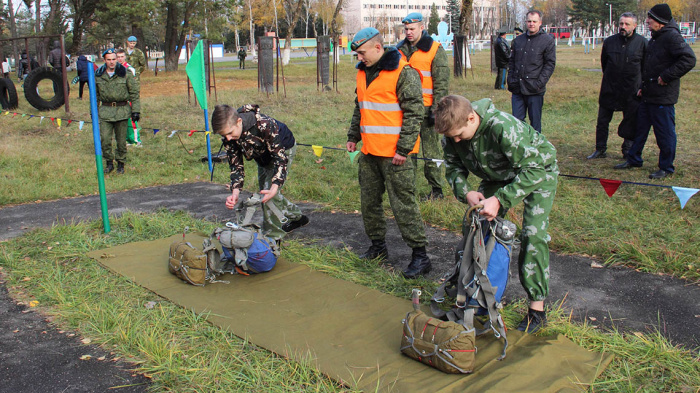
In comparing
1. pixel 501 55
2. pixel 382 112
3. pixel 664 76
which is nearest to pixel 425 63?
pixel 382 112

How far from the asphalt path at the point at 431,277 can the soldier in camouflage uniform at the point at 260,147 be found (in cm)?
68

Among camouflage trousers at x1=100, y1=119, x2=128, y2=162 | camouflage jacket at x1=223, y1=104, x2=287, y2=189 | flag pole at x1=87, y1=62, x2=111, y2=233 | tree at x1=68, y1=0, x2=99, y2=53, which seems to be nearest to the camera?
camouflage jacket at x1=223, y1=104, x2=287, y2=189

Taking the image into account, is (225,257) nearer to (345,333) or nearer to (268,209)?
(268,209)

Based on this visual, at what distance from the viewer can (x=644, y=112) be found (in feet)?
23.2

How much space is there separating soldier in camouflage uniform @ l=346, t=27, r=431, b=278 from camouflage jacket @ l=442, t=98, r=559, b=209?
2.68 ft

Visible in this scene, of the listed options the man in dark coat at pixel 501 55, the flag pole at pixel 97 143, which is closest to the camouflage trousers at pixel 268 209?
the flag pole at pixel 97 143

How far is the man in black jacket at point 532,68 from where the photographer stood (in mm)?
7621

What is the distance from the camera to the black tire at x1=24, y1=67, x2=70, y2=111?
13523 mm

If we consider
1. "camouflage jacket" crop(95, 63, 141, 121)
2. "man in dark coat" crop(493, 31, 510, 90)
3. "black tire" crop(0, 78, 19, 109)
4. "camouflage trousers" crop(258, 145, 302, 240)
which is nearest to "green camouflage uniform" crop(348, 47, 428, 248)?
"camouflage trousers" crop(258, 145, 302, 240)

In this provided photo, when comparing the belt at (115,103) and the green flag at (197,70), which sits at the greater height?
the green flag at (197,70)

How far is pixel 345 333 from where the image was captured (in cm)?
352

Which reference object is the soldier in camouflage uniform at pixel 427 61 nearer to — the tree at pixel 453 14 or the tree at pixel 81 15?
the tree at pixel 81 15

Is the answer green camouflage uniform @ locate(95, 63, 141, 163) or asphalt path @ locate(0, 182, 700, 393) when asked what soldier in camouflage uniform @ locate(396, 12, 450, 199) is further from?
green camouflage uniform @ locate(95, 63, 141, 163)

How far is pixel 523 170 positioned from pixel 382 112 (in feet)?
4.72
